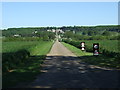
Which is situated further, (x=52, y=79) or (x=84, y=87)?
(x=52, y=79)

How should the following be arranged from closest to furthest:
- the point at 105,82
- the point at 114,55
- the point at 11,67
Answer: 1. the point at 105,82
2. the point at 11,67
3. the point at 114,55

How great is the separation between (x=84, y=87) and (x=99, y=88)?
1.82 ft

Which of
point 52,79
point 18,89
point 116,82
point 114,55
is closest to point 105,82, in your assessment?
point 116,82

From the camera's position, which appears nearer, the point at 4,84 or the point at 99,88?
the point at 99,88

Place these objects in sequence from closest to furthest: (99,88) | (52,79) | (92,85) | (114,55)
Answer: (99,88)
(92,85)
(52,79)
(114,55)

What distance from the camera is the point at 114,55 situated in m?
21.9

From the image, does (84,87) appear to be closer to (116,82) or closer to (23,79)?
(116,82)

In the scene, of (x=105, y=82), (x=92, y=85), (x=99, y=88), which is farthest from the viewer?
(x=105, y=82)

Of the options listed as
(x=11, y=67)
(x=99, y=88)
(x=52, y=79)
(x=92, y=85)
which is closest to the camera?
(x=99, y=88)

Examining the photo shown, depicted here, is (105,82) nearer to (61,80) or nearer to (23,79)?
(61,80)

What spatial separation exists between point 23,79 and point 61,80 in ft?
5.52

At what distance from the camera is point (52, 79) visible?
415 inches

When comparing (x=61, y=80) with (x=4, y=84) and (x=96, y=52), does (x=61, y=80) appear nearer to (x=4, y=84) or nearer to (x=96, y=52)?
(x=4, y=84)

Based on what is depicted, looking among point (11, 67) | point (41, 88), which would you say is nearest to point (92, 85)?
point (41, 88)
